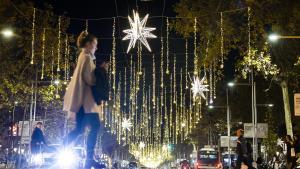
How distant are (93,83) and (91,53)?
576 mm

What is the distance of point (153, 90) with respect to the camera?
55.1m

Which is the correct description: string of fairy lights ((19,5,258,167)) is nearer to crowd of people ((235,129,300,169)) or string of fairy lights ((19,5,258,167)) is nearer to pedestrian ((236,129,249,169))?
crowd of people ((235,129,300,169))

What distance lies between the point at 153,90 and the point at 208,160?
2096 centimetres

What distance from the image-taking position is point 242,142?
1839cm

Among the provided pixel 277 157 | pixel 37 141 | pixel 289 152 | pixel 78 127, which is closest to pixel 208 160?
pixel 277 157

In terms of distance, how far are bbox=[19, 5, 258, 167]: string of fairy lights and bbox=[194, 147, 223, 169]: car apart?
440cm

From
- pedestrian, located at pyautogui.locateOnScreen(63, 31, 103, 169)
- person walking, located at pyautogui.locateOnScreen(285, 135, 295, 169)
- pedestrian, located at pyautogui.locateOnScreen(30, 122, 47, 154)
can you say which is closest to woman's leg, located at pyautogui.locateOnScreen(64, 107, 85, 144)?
pedestrian, located at pyautogui.locateOnScreen(63, 31, 103, 169)

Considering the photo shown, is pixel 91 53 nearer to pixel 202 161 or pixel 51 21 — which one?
pixel 202 161

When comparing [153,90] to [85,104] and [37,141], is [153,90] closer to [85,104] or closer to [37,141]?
[37,141]

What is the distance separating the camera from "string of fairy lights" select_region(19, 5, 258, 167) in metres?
37.0

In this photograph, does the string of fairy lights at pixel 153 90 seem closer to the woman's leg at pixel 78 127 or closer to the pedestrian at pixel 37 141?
the pedestrian at pixel 37 141

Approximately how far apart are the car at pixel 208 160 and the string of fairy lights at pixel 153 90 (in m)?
4.40

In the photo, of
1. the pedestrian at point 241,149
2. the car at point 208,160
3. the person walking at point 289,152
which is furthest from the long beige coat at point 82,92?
the car at point 208,160

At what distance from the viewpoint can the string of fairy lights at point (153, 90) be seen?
37000 millimetres
